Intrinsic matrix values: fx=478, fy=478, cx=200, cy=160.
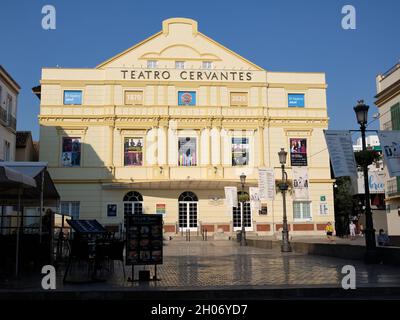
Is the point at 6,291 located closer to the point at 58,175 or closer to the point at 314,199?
the point at 58,175

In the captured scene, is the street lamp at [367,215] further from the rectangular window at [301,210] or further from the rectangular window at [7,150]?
the rectangular window at [7,150]

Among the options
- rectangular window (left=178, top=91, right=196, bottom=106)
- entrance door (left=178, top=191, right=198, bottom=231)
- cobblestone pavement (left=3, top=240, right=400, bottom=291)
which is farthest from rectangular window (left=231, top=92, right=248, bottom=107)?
cobblestone pavement (left=3, top=240, right=400, bottom=291)

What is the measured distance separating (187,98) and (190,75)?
195cm

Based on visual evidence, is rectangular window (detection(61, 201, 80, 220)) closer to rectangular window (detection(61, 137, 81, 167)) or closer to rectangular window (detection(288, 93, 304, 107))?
rectangular window (detection(61, 137, 81, 167))

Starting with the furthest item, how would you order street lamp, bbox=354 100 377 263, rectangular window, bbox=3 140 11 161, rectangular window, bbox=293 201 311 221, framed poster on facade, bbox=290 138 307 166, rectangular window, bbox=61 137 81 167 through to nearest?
framed poster on facade, bbox=290 138 307 166 → rectangular window, bbox=293 201 311 221 → rectangular window, bbox=61 137 81 167 → rectangular window, bbox=3 140 11 161 → street lamp, bbox=354 100 377 263

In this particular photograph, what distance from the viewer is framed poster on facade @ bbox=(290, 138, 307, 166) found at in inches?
1590

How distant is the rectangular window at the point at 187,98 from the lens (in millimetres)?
40250

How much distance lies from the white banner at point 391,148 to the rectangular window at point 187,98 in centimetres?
2591

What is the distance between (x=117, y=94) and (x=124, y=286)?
31390 mm

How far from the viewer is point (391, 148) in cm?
1548

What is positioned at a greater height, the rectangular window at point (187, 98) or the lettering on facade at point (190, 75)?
the lettering on facade at point (190, 75)

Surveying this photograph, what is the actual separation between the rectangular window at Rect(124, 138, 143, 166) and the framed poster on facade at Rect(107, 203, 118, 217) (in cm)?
351

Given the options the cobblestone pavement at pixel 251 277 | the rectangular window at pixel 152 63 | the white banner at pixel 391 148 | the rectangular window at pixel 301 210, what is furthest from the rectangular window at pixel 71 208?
the white banner at pixel 391 148

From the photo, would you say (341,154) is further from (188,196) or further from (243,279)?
(188,196)
